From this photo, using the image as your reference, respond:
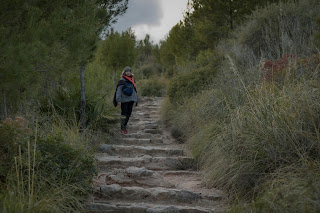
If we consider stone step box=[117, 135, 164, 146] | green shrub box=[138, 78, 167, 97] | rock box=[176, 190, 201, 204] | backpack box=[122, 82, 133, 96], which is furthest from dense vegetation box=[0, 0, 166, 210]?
green shrub box=[138, 78, 167, 97]

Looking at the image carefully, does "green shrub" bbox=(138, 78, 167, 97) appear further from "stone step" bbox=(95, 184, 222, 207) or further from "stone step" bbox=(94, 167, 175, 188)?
"stone step" bbox=(95, 184, 222, 207)

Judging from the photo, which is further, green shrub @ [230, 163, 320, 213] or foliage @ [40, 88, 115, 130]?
foliage @ [40, 88, 115, 130]

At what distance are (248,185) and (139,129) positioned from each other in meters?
5.39

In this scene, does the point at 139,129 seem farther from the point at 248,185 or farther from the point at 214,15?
the point at 214,15

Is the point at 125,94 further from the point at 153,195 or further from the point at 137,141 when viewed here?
the point at 153,195

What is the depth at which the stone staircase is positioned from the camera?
12.1 feet

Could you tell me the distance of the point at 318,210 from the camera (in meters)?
2.50

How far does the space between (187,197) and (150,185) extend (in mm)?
730

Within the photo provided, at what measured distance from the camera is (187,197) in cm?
400

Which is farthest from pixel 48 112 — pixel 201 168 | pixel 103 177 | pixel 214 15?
pixel 214 15

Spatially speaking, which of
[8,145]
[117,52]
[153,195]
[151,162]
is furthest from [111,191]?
[117,52]

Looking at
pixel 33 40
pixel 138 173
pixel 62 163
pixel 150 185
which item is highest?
pixel 33 40

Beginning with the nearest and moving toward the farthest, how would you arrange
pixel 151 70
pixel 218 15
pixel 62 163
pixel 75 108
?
1. pixel 62 163
2. pixel 75 108
3. pixel 218 15
4. pixel 151 70

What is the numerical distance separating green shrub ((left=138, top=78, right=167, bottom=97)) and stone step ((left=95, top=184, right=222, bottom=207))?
1410 centimetres
